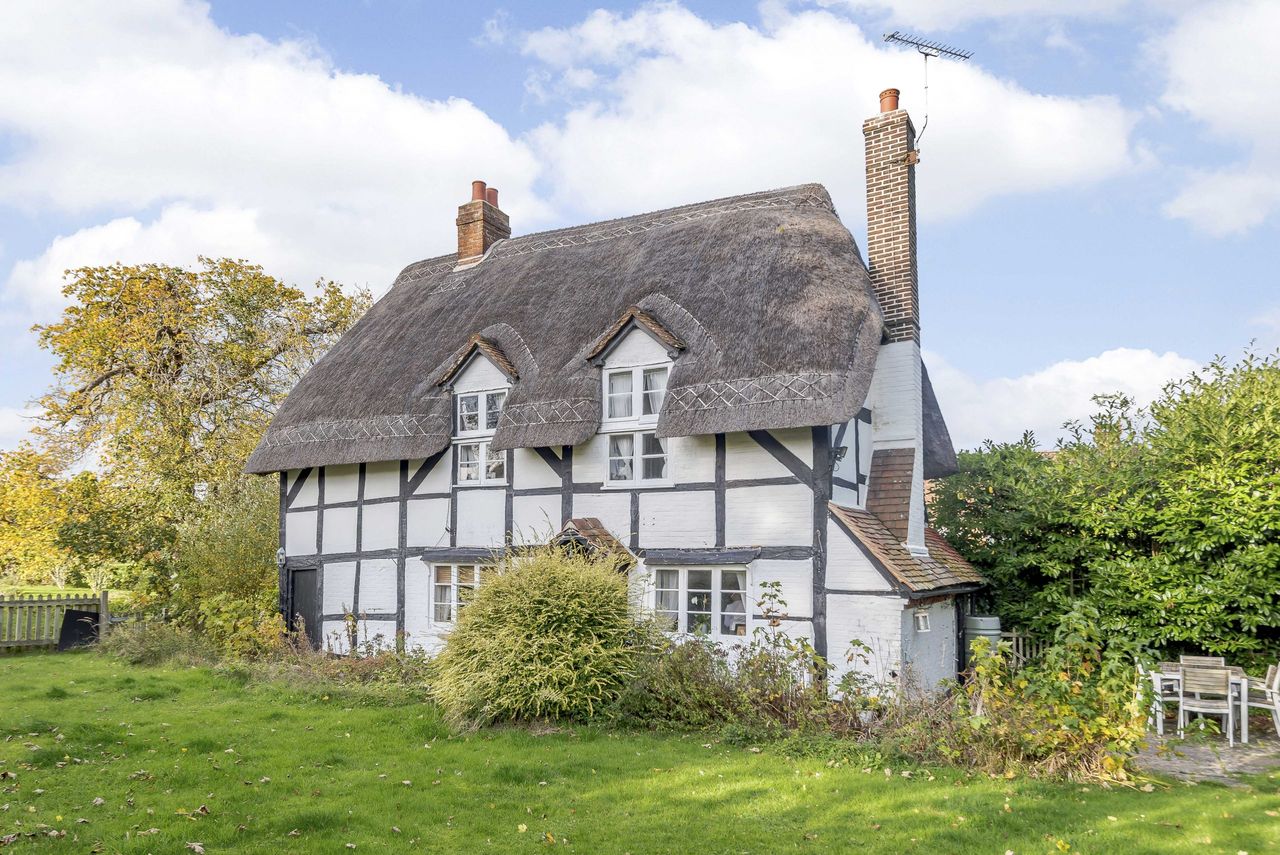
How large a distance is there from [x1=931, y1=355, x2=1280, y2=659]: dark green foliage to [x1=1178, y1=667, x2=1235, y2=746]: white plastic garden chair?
1075mm

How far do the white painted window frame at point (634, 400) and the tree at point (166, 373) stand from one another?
13.3 meters

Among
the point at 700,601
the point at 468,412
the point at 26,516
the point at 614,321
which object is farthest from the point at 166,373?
the point at 700,601

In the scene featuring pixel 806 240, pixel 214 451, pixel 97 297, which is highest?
pixel 97 297

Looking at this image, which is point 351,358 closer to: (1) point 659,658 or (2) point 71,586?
(1) point 659,658

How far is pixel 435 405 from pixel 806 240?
6.52m

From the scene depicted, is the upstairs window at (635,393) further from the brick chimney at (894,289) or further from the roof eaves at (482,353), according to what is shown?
the brick chimney at (894,289)

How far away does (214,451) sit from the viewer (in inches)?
894

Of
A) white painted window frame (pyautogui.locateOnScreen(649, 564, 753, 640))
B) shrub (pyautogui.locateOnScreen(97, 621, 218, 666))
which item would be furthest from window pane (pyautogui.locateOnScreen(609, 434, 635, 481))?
shrub (pyautogui.locateOnScreen(97, 621, 218, 666))

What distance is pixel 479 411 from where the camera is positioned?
14.2m

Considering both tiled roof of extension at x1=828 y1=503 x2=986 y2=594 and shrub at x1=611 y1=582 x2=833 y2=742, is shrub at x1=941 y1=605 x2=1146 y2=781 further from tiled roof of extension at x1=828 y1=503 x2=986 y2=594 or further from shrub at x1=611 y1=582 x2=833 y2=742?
tiled roof of extension at x1=828 y1=503 x2=986 y2=594

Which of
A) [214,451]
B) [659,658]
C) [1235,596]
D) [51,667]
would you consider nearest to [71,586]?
[214,451]

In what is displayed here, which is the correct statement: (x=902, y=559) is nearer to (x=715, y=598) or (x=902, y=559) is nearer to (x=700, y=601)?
(x=715, y=598)

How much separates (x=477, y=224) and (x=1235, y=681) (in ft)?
50.3

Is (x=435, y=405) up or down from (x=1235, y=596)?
up
